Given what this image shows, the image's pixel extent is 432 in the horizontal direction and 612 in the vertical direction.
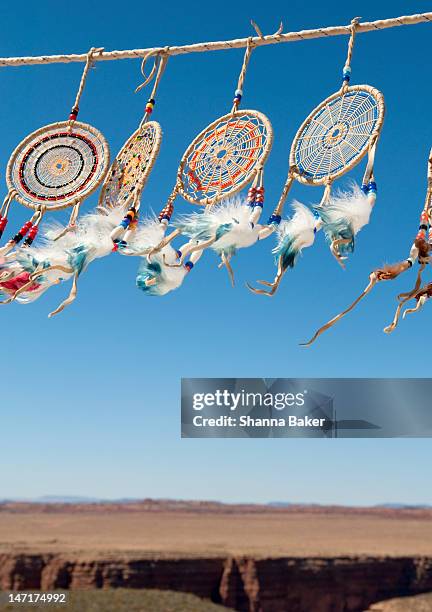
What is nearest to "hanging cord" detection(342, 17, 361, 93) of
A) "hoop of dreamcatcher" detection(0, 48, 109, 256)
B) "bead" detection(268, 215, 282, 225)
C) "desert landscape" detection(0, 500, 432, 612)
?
"bead" detection(268, 215, 282, 225)

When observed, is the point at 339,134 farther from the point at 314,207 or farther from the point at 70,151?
the point at 70,151

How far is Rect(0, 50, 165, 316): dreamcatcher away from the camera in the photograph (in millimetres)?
6348

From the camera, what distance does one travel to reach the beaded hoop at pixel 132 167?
7000 millimetres

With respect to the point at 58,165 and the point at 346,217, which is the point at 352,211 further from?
the point at 58,165

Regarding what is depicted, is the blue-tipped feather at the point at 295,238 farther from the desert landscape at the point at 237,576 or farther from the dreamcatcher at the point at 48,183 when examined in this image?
the desert landscape at the point at 237,576

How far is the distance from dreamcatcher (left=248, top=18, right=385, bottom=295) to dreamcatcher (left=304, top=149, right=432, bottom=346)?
1.00 ft

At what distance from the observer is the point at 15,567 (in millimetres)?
47719

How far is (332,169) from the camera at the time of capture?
6.31 m

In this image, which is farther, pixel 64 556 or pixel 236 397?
pixel 64 556

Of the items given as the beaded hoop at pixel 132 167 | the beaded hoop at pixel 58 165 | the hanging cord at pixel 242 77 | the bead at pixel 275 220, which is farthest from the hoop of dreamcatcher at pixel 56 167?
the bead at pixel 275 220

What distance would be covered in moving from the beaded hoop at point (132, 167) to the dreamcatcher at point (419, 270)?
227 centimetres

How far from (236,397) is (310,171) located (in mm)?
4491

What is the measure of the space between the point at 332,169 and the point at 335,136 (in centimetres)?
36

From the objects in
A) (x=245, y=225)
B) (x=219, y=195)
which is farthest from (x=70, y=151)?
(x=245, y=225)
